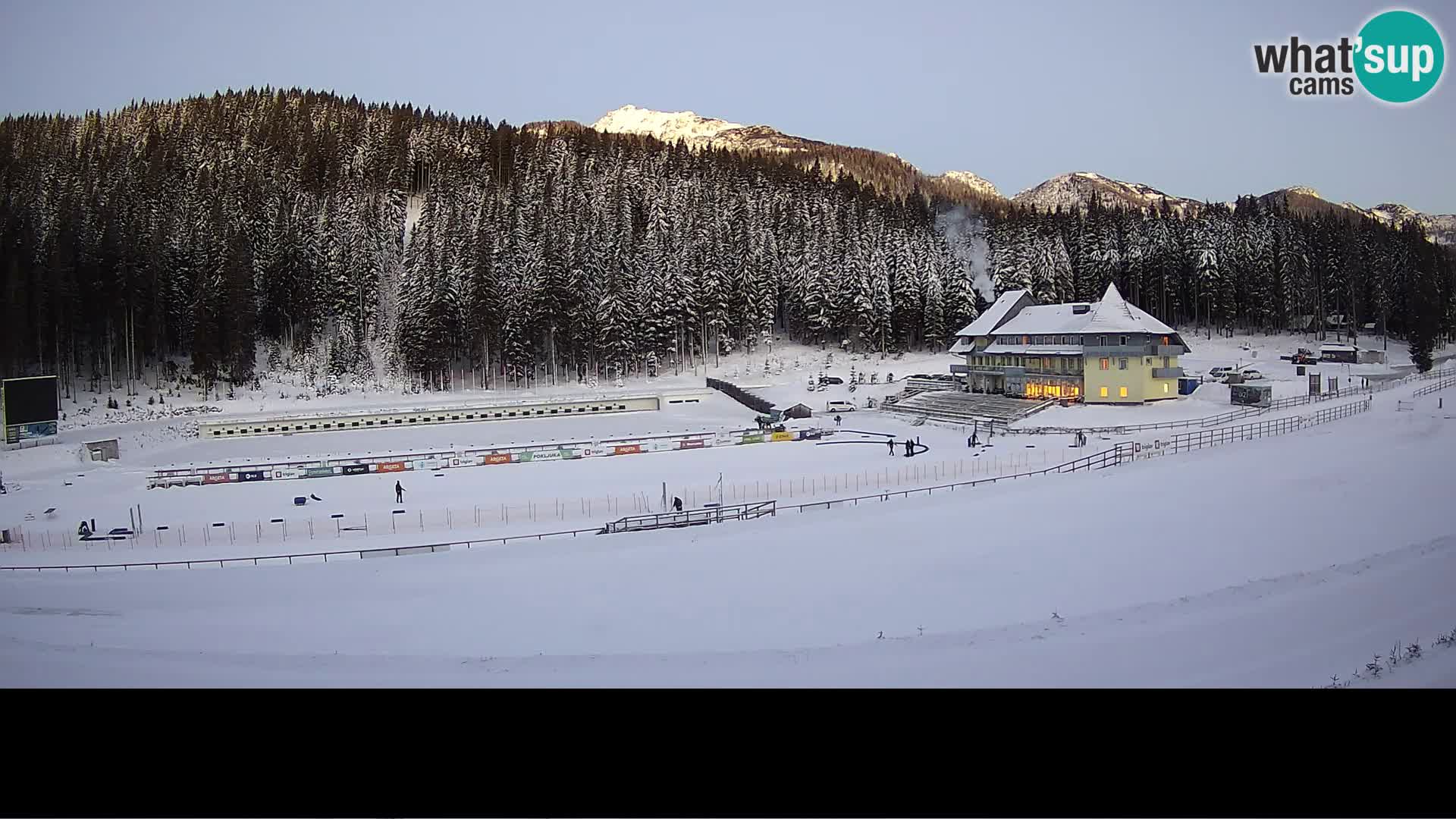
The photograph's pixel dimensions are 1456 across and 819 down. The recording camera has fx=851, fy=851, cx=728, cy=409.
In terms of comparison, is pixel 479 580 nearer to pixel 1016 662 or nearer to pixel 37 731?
pixel 1016 662

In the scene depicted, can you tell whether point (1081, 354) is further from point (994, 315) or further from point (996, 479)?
point (996, 479)

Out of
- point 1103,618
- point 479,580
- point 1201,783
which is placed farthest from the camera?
point 479,580

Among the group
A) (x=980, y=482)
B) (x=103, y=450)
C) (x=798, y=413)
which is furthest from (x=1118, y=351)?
(x=103, y=450)

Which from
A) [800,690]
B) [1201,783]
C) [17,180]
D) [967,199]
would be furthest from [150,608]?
[967,199]

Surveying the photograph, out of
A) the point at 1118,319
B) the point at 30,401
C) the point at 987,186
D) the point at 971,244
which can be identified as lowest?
the point at 30,401

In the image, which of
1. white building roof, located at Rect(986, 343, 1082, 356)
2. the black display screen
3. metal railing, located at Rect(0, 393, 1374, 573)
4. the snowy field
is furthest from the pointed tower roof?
the black display screen

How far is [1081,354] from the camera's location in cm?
3453

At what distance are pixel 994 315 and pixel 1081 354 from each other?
25.9 ft

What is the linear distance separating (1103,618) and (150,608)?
42.0 feet

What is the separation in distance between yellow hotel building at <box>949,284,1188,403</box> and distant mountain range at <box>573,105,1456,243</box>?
5.69 m

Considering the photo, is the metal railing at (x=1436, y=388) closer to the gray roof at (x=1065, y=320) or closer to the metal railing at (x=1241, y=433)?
the metal railing at (x=1241, y=433)

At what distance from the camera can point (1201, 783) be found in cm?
290

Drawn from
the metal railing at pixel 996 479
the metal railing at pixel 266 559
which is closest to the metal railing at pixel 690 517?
the metal railing at pixel 996 479

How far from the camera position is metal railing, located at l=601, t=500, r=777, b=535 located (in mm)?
17016
